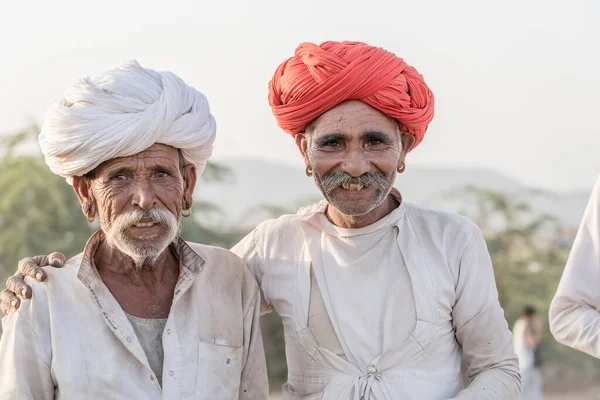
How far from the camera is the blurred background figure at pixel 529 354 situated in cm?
1120

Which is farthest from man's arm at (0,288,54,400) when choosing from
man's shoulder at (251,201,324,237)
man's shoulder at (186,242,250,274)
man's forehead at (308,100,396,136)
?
man's forehead at (308,100,396,136)

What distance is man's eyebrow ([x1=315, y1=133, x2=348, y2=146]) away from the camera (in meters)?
3.83

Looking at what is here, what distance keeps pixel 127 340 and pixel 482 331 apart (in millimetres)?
1319

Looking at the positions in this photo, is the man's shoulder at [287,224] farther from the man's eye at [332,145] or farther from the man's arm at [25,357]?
the man's arm at [25,357]

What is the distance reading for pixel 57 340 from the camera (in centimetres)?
347

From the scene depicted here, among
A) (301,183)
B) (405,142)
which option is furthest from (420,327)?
(301,183)

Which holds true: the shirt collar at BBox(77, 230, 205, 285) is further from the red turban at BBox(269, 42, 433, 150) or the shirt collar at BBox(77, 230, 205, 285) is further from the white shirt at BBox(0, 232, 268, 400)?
the red turban at BBox(269, 42, 433, 150)

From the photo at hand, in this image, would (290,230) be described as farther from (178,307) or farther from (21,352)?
(21,352)

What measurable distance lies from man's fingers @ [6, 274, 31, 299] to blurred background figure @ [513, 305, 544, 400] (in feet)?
27.1

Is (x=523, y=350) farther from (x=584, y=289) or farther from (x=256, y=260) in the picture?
(x=256, y=260)

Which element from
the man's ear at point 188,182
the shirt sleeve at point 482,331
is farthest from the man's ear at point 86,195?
the shirt sleeve at point 482,331

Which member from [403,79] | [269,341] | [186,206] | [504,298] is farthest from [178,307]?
[504,298]

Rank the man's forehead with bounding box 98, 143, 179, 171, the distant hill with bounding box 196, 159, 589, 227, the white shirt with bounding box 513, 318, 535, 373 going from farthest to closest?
the distant hill with bounding box 196, 159, 589, 227, the white shirt with bounding box 513, 318, 535, 373, the man's forehead with bounding box 98, 143, 179, 171

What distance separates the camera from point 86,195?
3791mm
